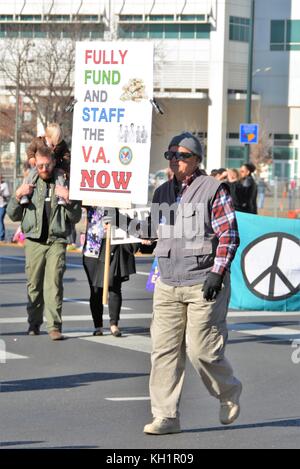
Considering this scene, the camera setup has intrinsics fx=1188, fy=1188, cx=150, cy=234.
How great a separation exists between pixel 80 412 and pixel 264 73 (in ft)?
A: 230

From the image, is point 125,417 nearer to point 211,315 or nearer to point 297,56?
point 211,315

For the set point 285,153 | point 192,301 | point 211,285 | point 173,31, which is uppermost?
point 173,31

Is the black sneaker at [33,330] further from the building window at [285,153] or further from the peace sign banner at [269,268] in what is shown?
the building window at [285,153]

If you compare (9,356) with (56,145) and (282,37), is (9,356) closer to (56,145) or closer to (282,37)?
(56,145)

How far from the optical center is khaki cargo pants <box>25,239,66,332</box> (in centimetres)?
1195

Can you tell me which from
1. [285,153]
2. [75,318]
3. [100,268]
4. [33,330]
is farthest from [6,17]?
[33,330]

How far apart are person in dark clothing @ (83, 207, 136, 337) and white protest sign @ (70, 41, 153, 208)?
2.05 feet

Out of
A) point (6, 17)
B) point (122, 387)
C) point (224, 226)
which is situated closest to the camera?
point (224, 226)

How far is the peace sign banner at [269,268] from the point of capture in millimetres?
14898

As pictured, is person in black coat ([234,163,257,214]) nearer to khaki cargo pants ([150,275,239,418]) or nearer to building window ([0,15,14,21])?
khaki cargo pants ([150,275,239,418])

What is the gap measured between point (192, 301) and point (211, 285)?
25 centimetres

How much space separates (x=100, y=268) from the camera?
12.5 m

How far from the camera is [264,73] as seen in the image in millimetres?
77062

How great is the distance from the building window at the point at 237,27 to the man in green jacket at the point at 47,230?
63.0 m
